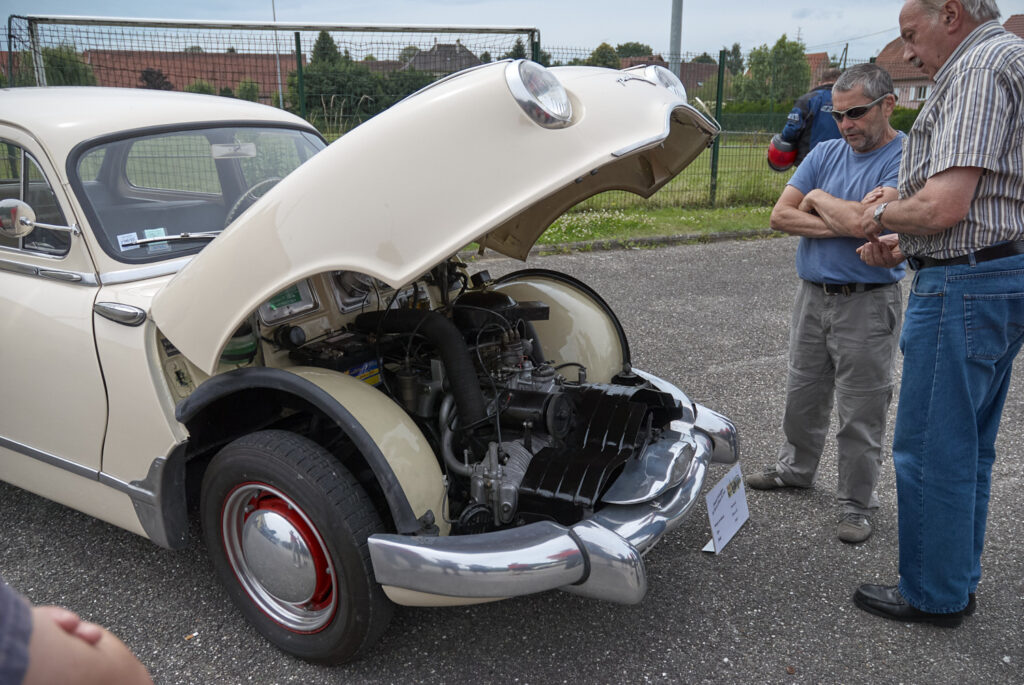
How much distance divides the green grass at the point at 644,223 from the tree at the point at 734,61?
211cm

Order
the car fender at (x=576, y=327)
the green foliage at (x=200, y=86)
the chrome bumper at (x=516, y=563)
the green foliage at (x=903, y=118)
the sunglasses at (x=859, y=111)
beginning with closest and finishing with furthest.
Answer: the chrome bumper at (x=516, y=563) → the sunglasses at (x=859, y=111) → the car fender at (x=576, y=327) → the green foliage at (x=200, y=86) → the green foliage at (x=903, y=118)

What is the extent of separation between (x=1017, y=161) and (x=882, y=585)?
1.58m

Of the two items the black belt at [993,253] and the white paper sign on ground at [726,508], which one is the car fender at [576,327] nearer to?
the white paper sign on ground at [726,508]

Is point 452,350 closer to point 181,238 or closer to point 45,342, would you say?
point 181,238

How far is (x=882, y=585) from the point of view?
2906mm

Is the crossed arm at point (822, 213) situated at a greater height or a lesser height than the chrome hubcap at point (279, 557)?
greater

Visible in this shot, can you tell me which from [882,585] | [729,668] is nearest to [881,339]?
[882,585]

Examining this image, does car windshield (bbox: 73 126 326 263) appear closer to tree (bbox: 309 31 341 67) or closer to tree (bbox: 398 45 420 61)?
tree (bbox: 309 31 341 67)

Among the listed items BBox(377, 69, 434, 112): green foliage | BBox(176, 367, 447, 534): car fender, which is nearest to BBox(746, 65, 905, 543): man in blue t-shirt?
BBox(176, 367, 447, 534): car fender

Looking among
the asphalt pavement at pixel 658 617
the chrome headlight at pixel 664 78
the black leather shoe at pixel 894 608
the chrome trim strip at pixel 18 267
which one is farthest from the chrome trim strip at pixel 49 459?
the black leather shoe at pixel 894 608

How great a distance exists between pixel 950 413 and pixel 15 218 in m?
A: 3.33

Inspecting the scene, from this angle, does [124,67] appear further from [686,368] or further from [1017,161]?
[1017,161]

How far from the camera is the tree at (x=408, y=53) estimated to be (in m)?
8.35

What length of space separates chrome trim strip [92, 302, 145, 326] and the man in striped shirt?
2.50 meters
